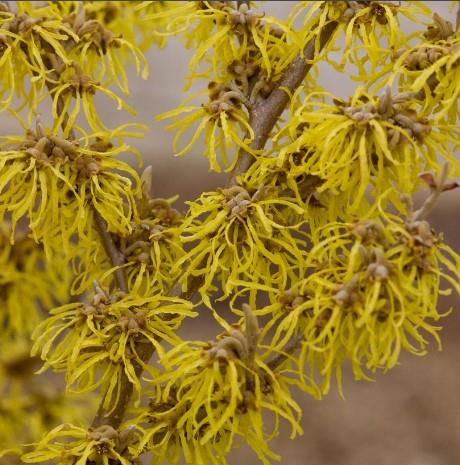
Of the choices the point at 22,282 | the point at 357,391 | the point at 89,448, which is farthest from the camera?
the point at 357,391

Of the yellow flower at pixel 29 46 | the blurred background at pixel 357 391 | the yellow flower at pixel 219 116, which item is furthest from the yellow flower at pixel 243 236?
the blurred background at pixel 357 391

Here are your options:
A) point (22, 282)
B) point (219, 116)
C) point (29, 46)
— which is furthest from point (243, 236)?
point (22, 282)

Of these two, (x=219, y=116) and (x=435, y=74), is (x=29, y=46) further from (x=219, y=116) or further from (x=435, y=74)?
(x=435, y=74)

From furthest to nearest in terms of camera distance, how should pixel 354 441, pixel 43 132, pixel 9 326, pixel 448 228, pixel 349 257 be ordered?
pixel 448 228 < pixel 354 441 < pixel 9 326 < pixel 43 132 < pixel 349 257

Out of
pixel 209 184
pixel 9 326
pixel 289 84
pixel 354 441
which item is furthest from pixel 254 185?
pixel 209 184

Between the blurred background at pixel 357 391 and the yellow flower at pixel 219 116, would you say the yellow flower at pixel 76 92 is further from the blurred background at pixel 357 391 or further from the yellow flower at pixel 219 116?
the blurred background at pixel 357 391

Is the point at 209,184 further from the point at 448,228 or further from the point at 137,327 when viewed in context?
the point at 137,327

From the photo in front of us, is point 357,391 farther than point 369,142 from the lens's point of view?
Yes
